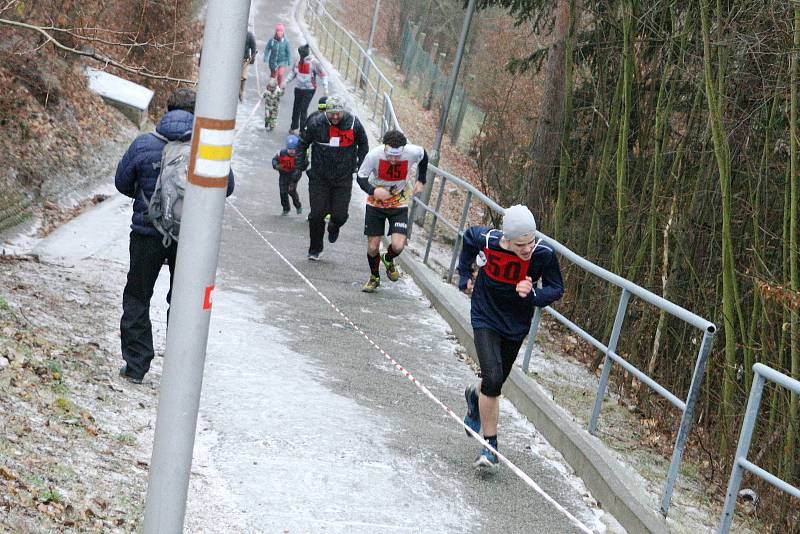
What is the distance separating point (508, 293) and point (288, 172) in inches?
324

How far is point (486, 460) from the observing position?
6.98 m

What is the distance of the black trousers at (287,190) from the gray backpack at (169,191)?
755 cm

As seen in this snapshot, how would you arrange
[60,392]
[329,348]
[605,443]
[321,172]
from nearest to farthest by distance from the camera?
[60,392] < [605,443] < [329,348] < [321,172]

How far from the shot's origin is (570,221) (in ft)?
48.5

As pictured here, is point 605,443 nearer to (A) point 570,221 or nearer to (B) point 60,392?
(B) point 60,392

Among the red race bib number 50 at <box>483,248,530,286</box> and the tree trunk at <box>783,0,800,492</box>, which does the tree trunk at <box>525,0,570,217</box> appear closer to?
the tree trunk at <box>783,0,800,492</box>

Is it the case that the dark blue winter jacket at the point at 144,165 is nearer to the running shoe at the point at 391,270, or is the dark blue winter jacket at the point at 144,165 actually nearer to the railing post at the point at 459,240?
the railing post at the point at 459,240

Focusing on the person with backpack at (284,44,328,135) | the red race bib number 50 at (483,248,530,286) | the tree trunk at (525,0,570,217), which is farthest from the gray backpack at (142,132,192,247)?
the person with backpack at (284,44,328,135)

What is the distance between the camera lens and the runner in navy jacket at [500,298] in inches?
272

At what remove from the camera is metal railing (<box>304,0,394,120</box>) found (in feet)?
94.1

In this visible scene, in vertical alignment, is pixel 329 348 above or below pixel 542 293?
below

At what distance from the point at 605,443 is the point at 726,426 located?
142cm

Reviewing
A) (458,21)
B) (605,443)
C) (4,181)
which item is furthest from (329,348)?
(458,21)

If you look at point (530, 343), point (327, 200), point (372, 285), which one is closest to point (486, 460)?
point (530, 343)
